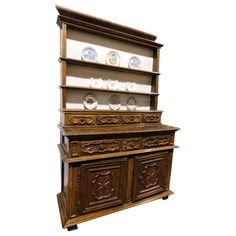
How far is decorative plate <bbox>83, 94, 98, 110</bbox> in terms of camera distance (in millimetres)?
1787

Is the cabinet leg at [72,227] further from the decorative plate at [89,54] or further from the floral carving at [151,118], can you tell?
the decorative plate at [89,54]

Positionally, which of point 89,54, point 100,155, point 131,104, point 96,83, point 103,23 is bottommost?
point 100,155

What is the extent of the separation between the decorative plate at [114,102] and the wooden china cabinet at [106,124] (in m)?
0.01

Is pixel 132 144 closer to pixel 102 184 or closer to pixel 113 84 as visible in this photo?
pixel 102 184

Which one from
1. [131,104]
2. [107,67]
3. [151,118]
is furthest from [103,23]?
[151,118]

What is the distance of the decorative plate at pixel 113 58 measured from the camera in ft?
6.09

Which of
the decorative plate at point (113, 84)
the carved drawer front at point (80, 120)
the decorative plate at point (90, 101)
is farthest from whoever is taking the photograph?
the decorative plate at point (113, 84)

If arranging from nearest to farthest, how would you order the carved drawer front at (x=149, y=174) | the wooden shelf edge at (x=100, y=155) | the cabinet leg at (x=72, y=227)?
the wooden shelf edge at (x=100, y=155), the cabinet leg at (x=72, y=227), the carved drawer front at (x=149, y=174)

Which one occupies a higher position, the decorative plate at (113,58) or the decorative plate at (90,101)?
the decorative plate at (113,58)

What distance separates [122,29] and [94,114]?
3.76 feet

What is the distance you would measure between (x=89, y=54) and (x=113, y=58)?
0.33 m

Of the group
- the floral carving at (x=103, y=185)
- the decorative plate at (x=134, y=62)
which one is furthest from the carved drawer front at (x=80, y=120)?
the decorative plate at (x=134, y=62)

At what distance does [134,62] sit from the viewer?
2.04m

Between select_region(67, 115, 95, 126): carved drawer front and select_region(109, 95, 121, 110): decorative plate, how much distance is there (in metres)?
0.39
